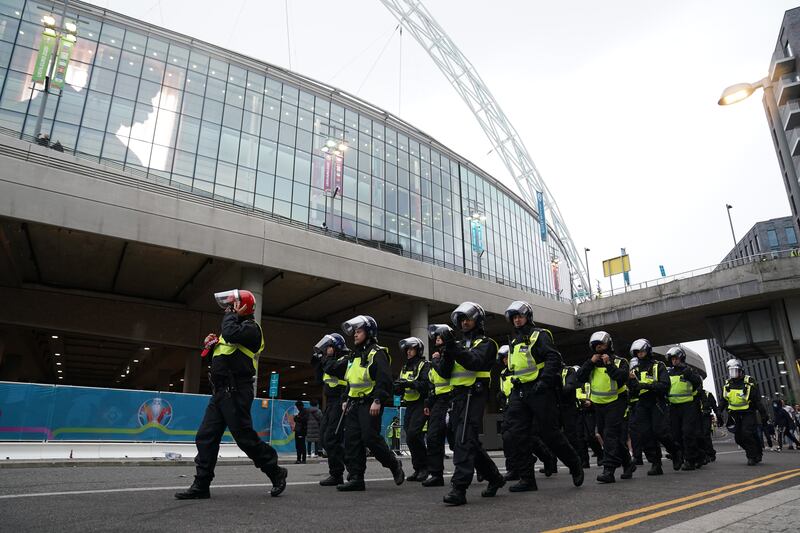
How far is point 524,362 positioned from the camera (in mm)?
6770

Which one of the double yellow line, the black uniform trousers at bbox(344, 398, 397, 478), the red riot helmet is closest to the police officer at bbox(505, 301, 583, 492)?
the double yellow line

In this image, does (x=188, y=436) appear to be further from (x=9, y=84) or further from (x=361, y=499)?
(x=9, y=84)

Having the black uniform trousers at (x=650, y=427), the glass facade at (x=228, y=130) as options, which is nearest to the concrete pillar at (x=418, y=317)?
the glass facade at (x=228, y=130)

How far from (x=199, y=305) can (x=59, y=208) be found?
11285 millimetres

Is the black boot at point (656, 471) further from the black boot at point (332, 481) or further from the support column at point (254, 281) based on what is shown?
the support column at point (254, 281)

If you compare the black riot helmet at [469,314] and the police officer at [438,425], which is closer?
the black riot helmet at [469,314]

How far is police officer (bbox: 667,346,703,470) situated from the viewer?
1013cm

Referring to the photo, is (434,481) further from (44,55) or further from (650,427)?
(44,55)

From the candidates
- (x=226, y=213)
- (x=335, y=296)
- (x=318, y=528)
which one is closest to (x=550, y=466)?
(x=318, y=528)

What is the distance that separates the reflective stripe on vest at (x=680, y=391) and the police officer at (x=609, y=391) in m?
2.66

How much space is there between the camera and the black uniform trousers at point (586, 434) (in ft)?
39.4

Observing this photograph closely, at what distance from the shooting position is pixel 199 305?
30.0m

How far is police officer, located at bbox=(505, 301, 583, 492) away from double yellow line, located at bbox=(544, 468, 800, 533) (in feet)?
5.05

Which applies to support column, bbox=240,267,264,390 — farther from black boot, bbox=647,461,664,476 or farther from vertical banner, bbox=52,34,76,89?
black boot, bbox=647,461,664,476
